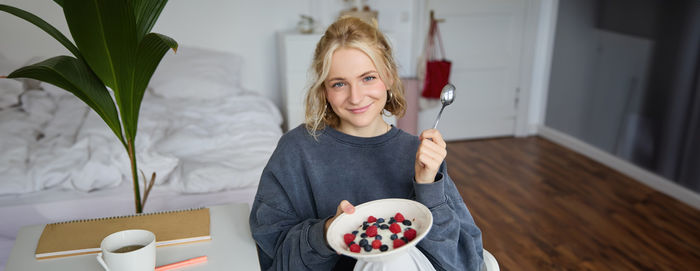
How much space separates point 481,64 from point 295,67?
1455 mm

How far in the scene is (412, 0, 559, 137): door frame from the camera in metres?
3.93

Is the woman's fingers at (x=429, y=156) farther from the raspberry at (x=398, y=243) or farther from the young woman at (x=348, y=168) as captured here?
the raspberry at (x=398, y=243)

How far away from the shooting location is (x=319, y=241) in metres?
1.07

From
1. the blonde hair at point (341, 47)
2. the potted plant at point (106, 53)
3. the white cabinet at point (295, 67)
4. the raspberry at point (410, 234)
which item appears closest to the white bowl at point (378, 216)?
the raspberry at point (410, 234)

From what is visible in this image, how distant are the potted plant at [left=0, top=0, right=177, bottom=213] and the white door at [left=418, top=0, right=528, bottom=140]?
279cm

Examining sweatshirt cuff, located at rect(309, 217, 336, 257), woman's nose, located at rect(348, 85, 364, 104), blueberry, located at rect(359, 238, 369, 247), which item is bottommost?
sweatshirt cuff, located at rect(309, 217, 336, 257)

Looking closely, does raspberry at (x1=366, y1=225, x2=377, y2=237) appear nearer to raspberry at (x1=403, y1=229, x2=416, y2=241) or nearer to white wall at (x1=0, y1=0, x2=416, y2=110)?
raspberry at (x1=403, y1=229, x2=416, y2=241)

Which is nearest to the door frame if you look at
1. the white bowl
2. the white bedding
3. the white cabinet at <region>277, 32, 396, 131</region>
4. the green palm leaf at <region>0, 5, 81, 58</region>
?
the white cabinet at <region>277, 32, 396, 131</region>

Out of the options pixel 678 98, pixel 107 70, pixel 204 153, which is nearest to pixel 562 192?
pixel 678 98

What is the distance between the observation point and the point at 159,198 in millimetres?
2045

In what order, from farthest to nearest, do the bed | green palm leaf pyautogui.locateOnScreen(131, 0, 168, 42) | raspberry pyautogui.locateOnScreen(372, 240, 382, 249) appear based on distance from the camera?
the bed < green palm leaf pyautogui.locateOnScreen(131, 0, 168, 42) < raspberry pyautogui.locateOnScreen(372, 240, 382, 249)

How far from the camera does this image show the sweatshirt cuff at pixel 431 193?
1085 millimetres

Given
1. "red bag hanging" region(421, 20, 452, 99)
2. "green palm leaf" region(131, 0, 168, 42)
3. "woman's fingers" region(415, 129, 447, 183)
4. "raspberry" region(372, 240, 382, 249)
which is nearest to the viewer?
"raspberry" region(372, 240, 382, 249)

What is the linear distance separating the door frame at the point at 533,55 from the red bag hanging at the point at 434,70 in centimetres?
7
